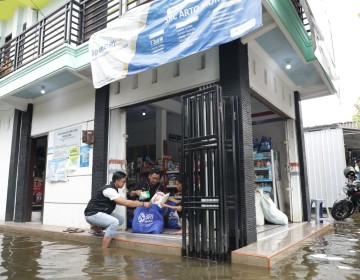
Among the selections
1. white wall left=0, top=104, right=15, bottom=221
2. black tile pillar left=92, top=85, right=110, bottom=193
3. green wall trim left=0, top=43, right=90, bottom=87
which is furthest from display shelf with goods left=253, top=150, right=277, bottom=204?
white wall left=0, top=104, right=15, bottom=221

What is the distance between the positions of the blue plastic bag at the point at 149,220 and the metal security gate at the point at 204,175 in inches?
49.6

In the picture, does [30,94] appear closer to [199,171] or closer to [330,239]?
[199,171]

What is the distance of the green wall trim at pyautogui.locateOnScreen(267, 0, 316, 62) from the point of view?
4.96m

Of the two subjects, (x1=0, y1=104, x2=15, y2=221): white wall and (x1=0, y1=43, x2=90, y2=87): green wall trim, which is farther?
(x1=0, y1=104, x2=15, y2=221): white wall

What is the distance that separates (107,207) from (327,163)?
813 cm

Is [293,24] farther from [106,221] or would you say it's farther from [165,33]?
[106,221]

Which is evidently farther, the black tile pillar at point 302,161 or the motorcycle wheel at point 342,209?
the motorcycle wheel at point 342,209

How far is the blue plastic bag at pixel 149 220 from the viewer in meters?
5.90

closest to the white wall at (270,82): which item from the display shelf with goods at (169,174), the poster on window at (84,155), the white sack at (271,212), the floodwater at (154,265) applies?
the white sack at (271,212)

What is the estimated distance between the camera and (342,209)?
8.41m

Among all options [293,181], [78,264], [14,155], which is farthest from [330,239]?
[14,155]

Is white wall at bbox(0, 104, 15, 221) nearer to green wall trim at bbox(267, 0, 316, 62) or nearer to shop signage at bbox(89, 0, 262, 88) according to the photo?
shop signage at bbox(89, 0, 262, 88)

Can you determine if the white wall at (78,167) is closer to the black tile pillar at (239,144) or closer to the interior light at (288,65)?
→ the black tile pillar at (239,144)

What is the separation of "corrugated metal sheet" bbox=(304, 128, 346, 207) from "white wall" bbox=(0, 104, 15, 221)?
383 inches
